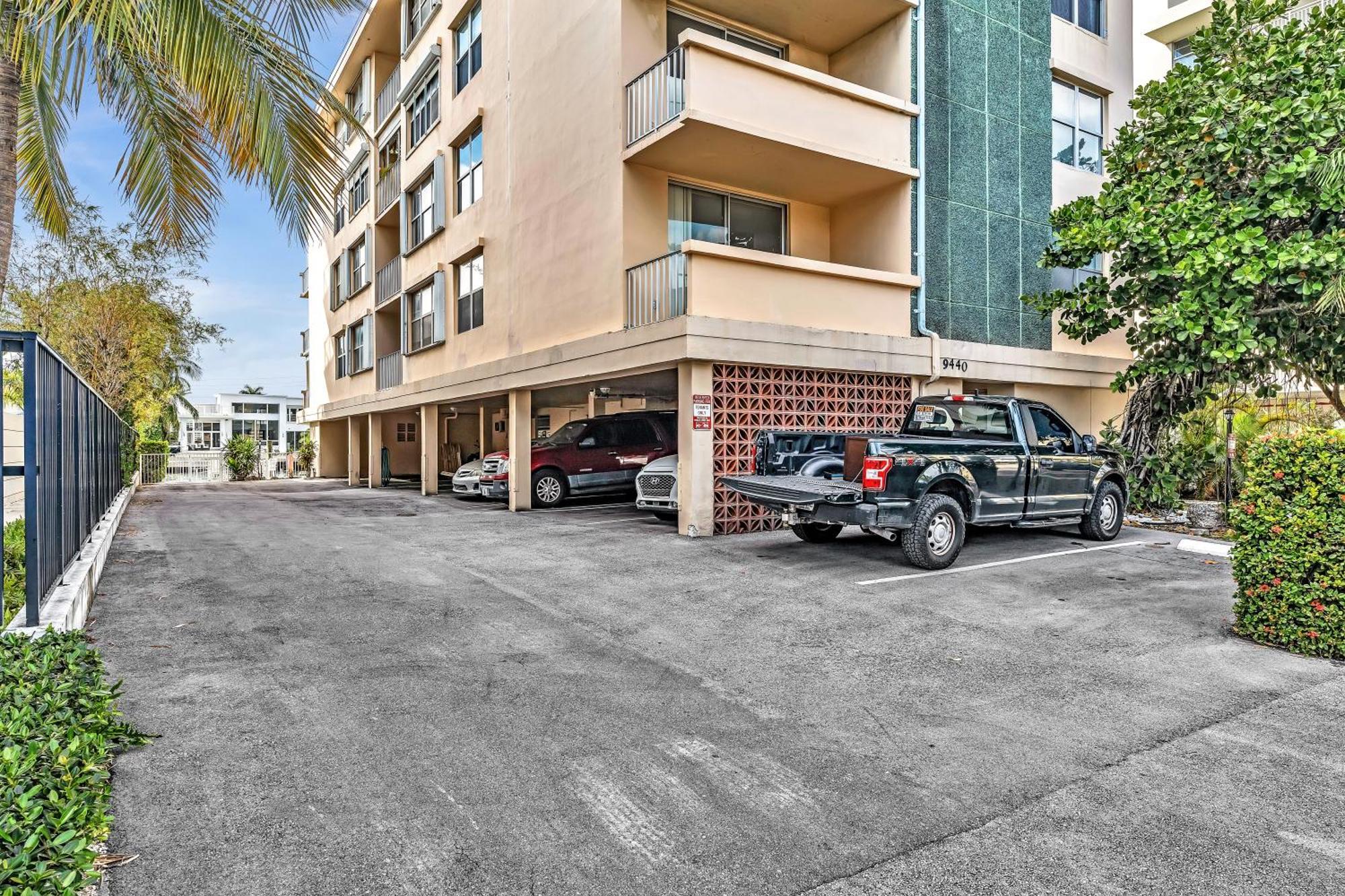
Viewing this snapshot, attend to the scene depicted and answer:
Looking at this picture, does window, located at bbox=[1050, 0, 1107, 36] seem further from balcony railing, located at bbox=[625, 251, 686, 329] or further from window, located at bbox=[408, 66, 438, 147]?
window, located at bbox=[408, 66, 438, 147]

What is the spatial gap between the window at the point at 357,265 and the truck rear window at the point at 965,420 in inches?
834

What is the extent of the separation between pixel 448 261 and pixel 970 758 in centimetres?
1792

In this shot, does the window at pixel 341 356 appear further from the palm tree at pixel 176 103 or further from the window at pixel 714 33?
the palm tree at pixel 176 103

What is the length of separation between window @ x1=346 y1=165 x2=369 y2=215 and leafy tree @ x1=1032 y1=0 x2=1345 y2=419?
848 inches

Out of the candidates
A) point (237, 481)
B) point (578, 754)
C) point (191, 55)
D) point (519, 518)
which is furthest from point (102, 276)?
point (578, 754)

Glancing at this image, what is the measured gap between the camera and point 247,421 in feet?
242

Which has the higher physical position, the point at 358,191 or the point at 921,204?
the point at 358,191

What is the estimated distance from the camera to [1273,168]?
33.9ft

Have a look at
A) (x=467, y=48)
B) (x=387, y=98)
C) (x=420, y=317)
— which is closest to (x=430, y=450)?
(x=420, y=317)

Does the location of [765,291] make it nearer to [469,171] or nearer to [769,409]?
[769,409]

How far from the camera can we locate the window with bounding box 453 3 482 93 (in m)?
18.1

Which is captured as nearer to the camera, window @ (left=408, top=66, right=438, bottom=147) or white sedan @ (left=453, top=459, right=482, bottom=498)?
white sedan @ (left=453, top=459, right=482, bottom=498)

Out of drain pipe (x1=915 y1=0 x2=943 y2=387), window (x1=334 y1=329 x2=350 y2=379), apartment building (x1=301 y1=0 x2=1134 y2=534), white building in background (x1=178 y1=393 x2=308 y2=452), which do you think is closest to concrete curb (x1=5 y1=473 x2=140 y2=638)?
apartment building (x1=301 y1=0 x2=1134 y2=534)

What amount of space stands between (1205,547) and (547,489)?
11374 millimetres
